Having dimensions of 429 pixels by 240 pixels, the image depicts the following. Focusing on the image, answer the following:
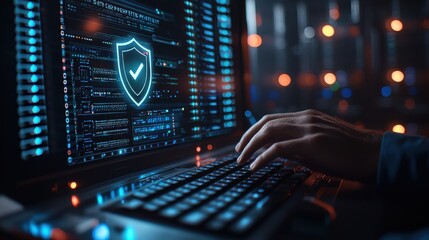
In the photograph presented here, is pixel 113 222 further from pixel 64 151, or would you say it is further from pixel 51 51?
pixel 51 51

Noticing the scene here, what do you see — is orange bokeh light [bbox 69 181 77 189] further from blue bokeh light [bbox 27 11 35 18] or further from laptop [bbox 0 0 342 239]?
blue bokeh light [bbox 27 11 35 18]

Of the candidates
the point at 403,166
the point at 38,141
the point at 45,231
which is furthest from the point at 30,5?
the point at 403,166

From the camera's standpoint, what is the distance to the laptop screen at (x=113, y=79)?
1.82ft

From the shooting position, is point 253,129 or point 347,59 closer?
point 253,129

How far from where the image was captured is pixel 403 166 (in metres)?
0.62

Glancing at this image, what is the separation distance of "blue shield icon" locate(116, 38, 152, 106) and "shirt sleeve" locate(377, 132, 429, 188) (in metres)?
0.52

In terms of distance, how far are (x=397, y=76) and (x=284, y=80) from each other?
0.96m

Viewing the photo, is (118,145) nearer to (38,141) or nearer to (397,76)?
(38,141)

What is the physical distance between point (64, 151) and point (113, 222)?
0.73 ft

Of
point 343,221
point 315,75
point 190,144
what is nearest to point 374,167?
point 343,221

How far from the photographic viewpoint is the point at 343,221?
0.46 meters

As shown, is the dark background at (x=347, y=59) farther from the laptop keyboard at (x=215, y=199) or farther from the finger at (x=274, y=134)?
the laptop keyboard at (x=215, y=199)

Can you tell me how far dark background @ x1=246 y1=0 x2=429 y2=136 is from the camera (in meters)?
2.82

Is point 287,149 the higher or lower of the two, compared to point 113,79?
lower
